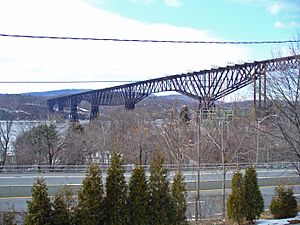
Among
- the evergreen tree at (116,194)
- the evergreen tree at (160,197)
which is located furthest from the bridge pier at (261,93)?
the evergreen tree at (116,194)

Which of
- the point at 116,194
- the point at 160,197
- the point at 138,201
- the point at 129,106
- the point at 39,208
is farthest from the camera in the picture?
the point at 129,106

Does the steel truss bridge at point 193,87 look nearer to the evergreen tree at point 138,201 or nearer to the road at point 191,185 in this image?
the road at point 191,185

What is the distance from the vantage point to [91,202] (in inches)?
319

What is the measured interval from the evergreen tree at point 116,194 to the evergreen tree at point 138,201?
163 millimetres

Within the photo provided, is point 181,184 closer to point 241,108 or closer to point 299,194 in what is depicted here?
point 299,194

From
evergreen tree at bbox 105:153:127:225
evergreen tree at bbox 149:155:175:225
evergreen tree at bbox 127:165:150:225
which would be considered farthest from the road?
evergreen tree at bbox 105:153:127:225

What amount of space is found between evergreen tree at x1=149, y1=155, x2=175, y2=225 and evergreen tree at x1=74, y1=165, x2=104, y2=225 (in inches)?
47.8

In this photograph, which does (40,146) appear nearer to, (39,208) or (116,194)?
(116,194)

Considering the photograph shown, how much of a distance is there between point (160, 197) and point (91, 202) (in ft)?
5.45

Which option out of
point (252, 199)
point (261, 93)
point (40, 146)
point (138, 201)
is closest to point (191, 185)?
point (261, 93)

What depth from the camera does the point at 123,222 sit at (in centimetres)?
846

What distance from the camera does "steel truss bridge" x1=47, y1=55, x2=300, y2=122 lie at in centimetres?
3322

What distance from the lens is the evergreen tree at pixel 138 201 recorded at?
863cm

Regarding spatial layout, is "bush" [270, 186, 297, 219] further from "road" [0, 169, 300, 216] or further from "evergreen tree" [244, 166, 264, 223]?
"road" [0, 169, 300, 216]
